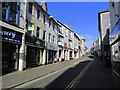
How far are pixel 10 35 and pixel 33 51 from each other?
579 centimetres

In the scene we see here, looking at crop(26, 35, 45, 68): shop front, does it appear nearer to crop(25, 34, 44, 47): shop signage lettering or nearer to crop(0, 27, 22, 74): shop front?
crop(25, 34, 44, 47): shop signage lettering


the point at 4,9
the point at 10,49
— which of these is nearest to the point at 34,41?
the point at 10,49

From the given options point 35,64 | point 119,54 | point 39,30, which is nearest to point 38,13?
point 39,30

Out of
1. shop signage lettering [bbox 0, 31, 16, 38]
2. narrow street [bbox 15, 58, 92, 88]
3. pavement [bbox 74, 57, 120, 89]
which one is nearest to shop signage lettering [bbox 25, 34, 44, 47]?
shop signage lettering [bbox 0, 31, 16, 38]

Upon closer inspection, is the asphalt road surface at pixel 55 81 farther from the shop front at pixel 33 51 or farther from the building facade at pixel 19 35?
the shop front at pixel 33 51

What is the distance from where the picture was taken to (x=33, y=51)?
17.4 meters

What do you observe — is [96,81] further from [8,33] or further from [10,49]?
[10,49]

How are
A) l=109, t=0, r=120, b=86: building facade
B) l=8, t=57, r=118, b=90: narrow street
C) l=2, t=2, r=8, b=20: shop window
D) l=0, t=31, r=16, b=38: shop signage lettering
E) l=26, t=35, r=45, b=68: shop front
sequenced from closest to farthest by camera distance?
l=8, t=57, r=118, b=90: narrow street
l=109, t=0, r=120, b=86: building facade
l=0, t=31, r=16, b=38: shop signage lettering
l=2, t=2, r=8, b=20: shop window
l=26, t=35, r=45, b=68: shop front

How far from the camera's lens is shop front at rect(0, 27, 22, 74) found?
11469 millimetres

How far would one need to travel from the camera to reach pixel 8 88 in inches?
270

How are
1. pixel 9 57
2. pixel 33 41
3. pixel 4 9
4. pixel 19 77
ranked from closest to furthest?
pixel 19 77
pixel 4 9
pixel 9 57
pixel 33 41

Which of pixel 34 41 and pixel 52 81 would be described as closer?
pixel 52 81

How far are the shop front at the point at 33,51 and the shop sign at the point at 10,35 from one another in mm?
1809

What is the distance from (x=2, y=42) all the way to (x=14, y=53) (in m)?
2.29
